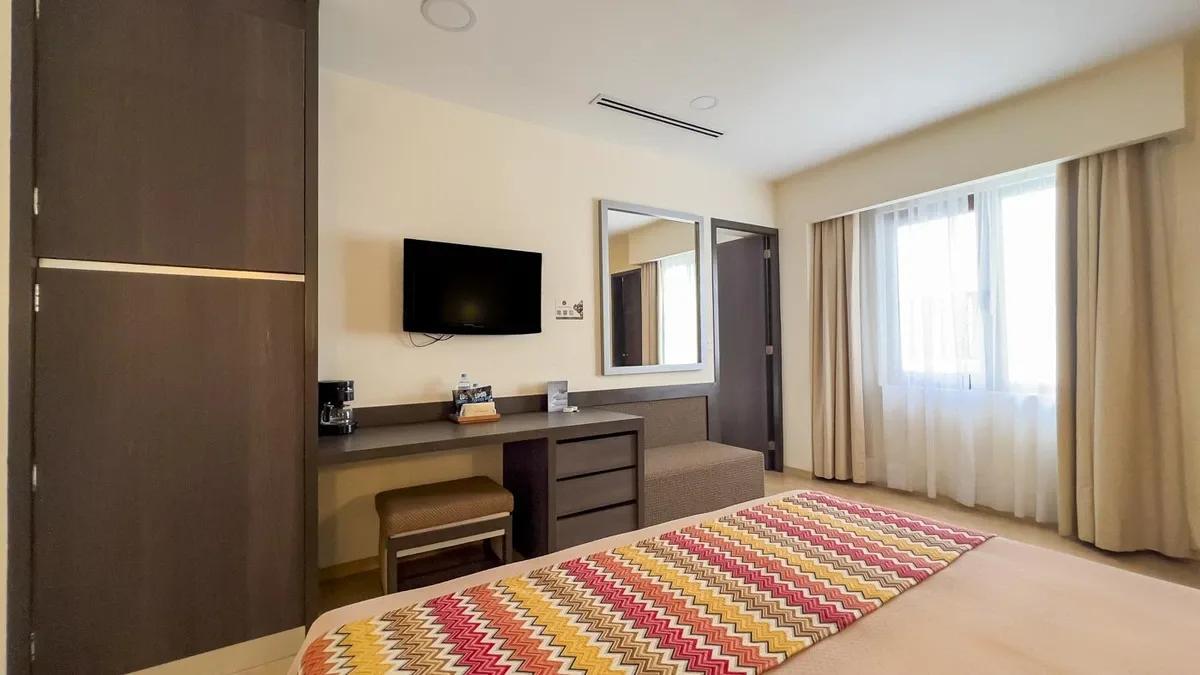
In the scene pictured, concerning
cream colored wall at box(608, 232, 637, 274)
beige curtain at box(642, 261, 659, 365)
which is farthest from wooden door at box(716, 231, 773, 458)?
cream colored wall at box(608, 232, 637, 274)

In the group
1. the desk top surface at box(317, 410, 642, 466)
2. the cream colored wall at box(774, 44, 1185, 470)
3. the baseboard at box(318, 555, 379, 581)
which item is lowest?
the baseboard at box(318, 555, 379, 581)

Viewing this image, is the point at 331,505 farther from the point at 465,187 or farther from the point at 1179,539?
the point at 1179,539

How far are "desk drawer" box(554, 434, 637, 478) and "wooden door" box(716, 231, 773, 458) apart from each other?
83.2 inches

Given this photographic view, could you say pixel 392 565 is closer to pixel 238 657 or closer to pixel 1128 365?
pixel 238 657

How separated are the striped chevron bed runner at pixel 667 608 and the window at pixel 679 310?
7.24 feet

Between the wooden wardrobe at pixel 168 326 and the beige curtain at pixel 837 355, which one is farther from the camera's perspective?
the beige curtain at pixel 837 355

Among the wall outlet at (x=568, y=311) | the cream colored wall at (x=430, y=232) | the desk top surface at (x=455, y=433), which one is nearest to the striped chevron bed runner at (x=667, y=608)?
the desk top surface at (x=455, y=433)

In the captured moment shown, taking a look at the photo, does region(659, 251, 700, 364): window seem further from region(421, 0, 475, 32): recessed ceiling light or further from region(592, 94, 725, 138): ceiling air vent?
region(421, 0, 475, 32): recessed ceiling light

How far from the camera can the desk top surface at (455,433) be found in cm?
191

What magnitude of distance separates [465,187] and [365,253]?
69 cm

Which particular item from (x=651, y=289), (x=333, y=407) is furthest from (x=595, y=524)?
(x=651, y=289)

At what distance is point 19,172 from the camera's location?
1.41 meters

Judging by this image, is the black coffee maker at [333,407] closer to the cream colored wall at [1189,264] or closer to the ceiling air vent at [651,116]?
the ceiling air vent at [651,116]

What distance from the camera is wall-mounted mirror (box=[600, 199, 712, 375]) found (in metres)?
3.28
